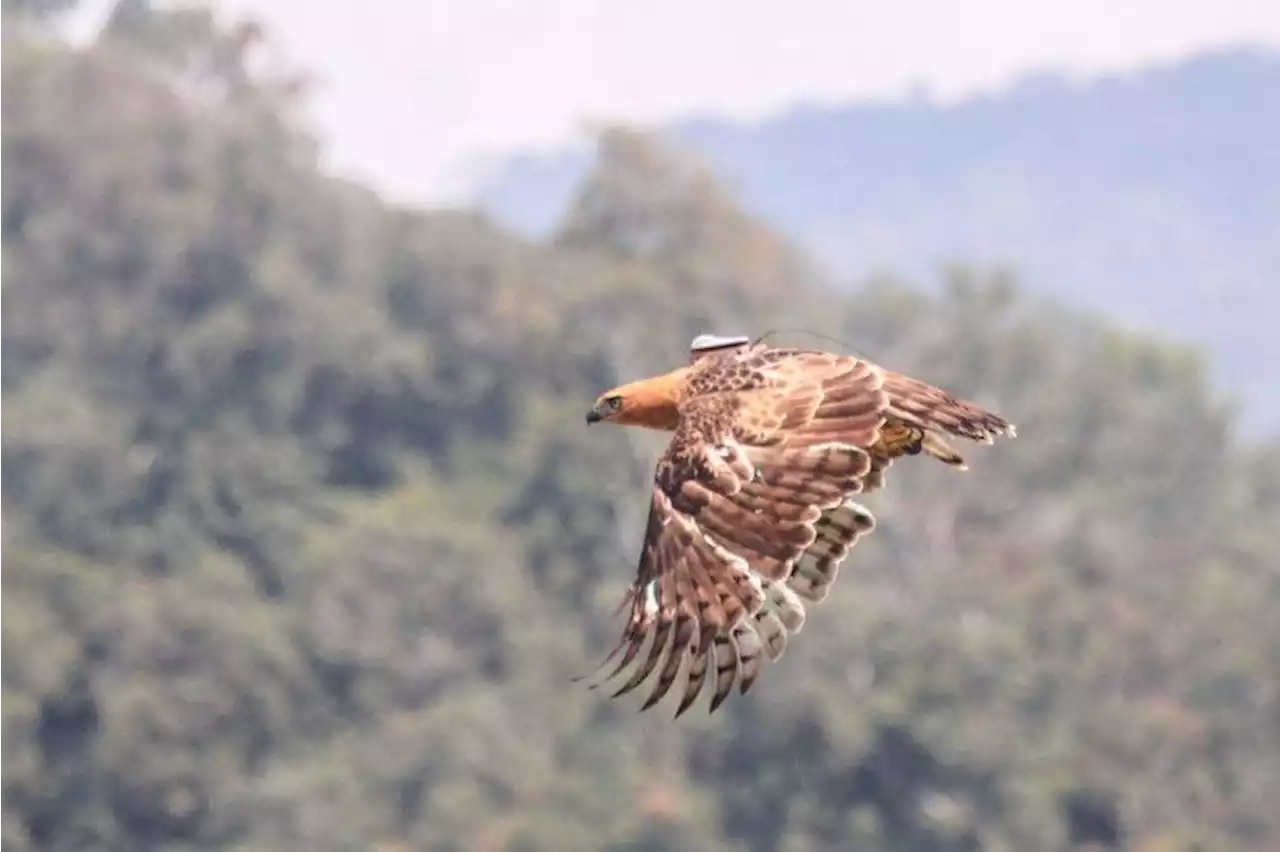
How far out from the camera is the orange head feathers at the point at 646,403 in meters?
9.98

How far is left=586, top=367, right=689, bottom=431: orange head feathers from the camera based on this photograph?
998 cm

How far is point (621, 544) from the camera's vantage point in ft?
180

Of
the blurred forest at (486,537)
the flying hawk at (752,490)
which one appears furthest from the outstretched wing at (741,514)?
the blurred forest at (486,537)

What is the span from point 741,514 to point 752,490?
0.36 feet

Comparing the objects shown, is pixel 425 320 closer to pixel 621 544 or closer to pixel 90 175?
pixel 90 175

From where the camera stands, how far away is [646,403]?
10039mm

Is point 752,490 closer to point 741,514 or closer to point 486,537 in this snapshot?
point 741,514

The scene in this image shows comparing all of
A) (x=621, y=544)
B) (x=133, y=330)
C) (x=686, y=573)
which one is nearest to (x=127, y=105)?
(x=133, y=330)

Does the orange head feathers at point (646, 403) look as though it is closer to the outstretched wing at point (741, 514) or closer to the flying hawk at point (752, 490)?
the flying hawk at point (752, 490)

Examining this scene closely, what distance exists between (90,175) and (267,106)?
26.1 feet

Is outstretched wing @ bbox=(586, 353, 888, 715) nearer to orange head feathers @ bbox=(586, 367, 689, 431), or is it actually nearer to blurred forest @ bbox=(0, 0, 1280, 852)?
orange head feathers @ bbox=(586, 367, 689, 431)

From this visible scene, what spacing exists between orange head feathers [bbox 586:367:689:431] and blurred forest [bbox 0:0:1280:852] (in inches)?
1284

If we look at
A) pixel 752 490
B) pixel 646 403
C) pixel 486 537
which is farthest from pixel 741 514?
pixel 486 537

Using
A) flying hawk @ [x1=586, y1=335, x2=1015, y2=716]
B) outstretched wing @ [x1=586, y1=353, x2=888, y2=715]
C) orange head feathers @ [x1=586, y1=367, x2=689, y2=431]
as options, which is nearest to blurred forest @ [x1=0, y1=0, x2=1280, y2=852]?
orange head feathers @ [x1=586, y1=367, x2=689, y2=431]
